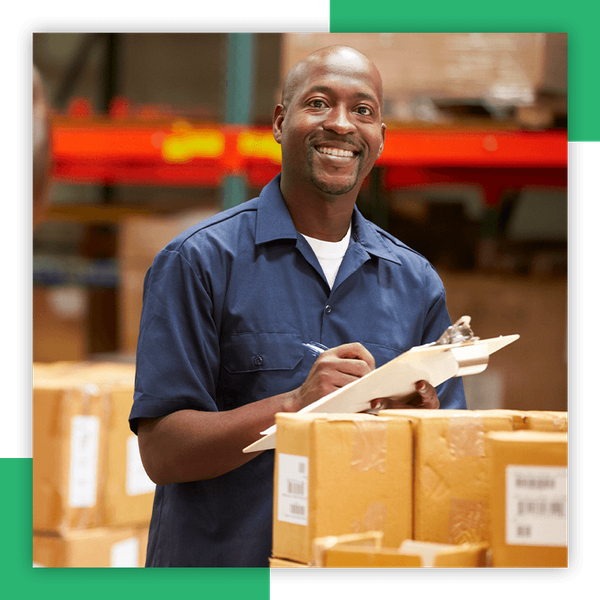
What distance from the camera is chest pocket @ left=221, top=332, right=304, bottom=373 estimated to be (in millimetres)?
1637

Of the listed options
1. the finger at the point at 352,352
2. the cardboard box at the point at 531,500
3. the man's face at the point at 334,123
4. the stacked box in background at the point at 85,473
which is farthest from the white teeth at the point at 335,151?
the stacked box in background at the point at 85,473

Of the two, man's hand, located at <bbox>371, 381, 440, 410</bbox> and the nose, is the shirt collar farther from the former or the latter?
man's hand, located at <bbox>371, 381, 440, 410</bbox>

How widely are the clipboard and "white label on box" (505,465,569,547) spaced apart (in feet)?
0.87

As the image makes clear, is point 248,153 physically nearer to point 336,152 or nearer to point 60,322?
point 60,322

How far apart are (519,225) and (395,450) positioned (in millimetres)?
6663

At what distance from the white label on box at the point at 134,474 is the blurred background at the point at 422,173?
148 cm

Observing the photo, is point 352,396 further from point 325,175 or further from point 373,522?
point 325,175

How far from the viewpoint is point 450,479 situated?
1.21 meters

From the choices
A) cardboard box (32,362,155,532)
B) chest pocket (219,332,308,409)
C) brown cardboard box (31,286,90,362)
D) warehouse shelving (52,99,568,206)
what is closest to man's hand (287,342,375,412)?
chest pocket (219,332,308,409)

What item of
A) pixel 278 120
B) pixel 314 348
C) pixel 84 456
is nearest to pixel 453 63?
pixel 278 120

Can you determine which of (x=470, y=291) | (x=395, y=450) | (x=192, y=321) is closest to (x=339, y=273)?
(x=192, y=321)

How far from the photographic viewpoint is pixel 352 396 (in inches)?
51.9

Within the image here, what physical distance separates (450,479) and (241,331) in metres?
0.60

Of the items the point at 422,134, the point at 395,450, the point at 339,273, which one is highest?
the point at 422,134
